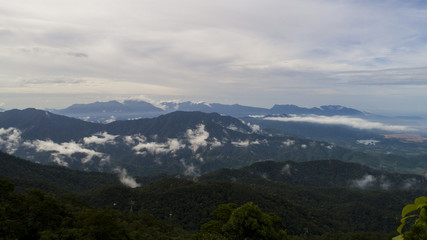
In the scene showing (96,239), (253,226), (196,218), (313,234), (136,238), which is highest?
(253,226)

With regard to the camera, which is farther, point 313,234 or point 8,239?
point 313,234

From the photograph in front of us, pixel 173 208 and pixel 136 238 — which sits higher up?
pixel 136 238

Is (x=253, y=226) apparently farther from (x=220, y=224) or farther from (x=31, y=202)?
(x=31, y=202)

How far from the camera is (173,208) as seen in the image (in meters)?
198

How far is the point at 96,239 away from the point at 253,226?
36.2 metres

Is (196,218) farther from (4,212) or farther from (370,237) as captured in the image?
(4,212)

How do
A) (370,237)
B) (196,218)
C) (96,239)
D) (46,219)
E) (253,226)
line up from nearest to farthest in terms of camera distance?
(253,226) → (96,239) → (46,219) → (370,237) → (196,218)

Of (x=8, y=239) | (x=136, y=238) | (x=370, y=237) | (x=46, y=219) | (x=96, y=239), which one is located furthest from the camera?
(x=370, y=237)

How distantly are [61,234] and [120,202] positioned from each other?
159919mm

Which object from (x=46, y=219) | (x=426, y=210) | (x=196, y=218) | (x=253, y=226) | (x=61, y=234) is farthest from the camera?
(x=196, y=218)

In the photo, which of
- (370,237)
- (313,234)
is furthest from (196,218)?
(370,237)

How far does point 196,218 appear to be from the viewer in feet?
619

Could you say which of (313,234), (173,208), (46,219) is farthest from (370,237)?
(46,219)

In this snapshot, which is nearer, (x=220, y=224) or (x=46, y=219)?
(x=220, y=224)
